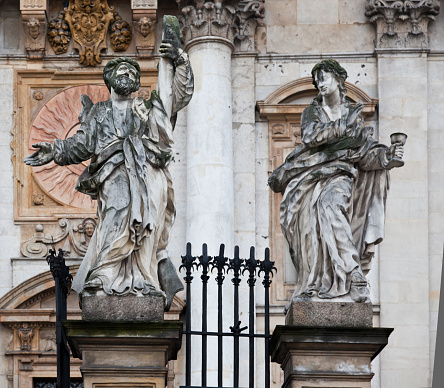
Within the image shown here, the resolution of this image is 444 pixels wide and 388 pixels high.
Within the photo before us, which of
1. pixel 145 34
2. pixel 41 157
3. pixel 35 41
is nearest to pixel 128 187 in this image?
pixel 41 157

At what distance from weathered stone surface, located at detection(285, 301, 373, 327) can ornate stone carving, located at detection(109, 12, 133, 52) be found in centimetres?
757

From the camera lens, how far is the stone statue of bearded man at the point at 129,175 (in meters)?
14.5

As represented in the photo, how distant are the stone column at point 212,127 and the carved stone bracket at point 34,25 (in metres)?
1.71

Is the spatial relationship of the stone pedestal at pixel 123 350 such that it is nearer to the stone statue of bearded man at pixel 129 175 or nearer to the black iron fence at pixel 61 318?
the stone statue of bearded man at pixel 129 175

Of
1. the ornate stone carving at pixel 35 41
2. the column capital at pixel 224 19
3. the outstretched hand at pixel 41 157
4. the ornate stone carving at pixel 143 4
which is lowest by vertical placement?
the outstretched hand at pixel 41 157

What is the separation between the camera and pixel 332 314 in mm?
14516

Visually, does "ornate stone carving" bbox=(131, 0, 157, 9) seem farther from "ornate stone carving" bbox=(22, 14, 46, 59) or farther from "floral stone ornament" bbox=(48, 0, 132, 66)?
"ornate stone carving" bbox=(22, 14, 46, 59)

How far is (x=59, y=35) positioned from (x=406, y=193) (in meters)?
4.69

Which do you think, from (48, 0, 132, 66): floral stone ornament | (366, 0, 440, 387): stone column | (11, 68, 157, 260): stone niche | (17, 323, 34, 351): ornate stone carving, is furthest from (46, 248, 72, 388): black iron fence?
(48, 0, 132, 66): floral stone ornament

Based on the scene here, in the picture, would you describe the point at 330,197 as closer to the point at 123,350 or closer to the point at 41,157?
the point at 123,350

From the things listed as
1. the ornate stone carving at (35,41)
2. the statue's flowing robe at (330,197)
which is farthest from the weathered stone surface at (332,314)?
the ornate stone carving at (35,41)

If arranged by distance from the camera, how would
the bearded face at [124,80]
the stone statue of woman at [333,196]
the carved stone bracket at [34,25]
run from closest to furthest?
1. the stone statue of woman at [333,196]
2. the bearded face at [124,80]
3. the carved stone bracket at [34,25]

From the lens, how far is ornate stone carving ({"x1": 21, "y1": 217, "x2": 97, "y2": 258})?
2052 centimetres

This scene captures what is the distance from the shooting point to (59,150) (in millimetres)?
15047
